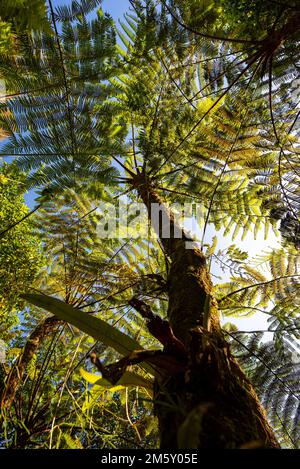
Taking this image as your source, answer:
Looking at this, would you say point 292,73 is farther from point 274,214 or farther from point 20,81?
point 20,81

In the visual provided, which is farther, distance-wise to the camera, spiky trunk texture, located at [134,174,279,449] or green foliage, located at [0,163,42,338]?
green foliage, located at [0,163,42,338]

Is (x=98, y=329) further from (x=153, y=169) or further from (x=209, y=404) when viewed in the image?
(x=153, y=169)

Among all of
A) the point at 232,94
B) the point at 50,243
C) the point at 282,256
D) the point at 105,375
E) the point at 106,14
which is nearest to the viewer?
the point at 105,375

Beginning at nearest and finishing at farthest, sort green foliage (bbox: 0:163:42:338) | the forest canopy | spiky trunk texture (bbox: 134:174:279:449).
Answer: spiky trunk texture (bbox: 134:174:279:449) → the forest canopy → green foliage (bbox: 0:163:42:338)

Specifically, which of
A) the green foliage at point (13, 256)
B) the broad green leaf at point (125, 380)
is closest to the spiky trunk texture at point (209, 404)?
the broad green leaf at point (125, 380)

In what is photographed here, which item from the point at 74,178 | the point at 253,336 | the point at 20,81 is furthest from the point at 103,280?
the point at 20,81

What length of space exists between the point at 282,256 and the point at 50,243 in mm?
2769

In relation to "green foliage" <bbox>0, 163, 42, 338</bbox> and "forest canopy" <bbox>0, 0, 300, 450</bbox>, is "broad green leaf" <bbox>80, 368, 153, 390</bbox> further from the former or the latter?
"green foliage" <bbox>0, 163, 42, 338</bbox>

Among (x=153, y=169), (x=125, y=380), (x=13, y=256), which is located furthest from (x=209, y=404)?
(x=13, y=256)

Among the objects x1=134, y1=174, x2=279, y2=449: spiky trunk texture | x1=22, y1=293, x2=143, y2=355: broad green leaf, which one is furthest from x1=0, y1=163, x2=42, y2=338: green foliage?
x1=134, y1=174, x2=279, y2=449: spiky trunk texture

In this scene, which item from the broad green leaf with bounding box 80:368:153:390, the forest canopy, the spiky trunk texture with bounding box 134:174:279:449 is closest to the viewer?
the spiky trunk texture with bounding box 134:174:279:449

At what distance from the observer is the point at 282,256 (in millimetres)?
3322

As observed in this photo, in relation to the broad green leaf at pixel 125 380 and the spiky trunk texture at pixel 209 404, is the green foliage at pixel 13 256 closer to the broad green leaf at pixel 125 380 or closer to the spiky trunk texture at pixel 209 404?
the broad green leaf at pixel 125 380

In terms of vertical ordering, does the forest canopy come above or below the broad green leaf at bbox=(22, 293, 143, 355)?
above
